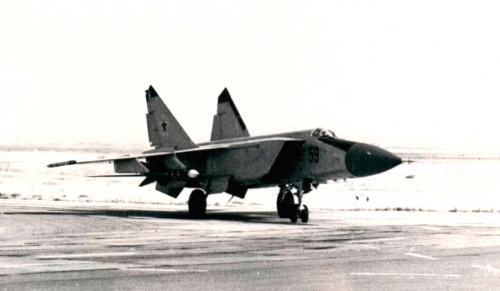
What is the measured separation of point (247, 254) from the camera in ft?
46.1

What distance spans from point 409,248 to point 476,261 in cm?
250

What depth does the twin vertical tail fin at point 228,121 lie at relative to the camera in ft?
98.6

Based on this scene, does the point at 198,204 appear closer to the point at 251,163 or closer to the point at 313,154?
the point at 251,163

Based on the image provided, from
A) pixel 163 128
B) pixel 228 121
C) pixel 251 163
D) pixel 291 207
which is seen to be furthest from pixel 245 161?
pixel 163 128

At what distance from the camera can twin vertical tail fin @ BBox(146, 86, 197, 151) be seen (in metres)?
28.7

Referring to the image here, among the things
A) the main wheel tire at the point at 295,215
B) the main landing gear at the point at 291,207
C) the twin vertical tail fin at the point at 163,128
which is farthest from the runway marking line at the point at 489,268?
the twin vertical tail fin at the point at 163,128

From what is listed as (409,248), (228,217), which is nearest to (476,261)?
(409,248)

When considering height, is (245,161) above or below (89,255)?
above

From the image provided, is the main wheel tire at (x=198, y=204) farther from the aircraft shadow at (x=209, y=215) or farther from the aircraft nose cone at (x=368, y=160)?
the aircraft nose cone at (x=368, y=160)

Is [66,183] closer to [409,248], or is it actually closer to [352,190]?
[352,190]

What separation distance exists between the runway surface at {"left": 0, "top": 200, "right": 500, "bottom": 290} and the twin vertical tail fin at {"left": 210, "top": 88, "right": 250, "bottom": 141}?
6151 mm

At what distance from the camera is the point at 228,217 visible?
26609 mm

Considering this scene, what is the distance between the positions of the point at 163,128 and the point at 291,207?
7.27 meters

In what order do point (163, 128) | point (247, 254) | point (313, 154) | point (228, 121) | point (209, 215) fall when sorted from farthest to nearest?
point (228, 121) → point (163, 128) → point (209, 215) → point (313, 154) → point (247, 254)
